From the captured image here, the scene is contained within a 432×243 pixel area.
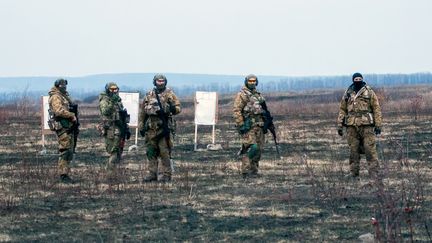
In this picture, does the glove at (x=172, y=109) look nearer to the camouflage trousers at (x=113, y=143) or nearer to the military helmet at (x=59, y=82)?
the camouflage trousers at (x=113, y=143)

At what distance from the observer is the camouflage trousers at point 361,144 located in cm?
1655

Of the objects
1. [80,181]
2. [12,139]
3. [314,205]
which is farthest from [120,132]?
[12,139]

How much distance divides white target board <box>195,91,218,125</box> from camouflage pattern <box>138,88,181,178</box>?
24.1 ft

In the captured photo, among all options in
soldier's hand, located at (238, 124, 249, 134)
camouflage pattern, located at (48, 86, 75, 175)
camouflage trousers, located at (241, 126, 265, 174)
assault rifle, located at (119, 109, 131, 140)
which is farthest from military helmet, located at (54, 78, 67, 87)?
camouflage trousers, located at (241, 126, 265, 174)

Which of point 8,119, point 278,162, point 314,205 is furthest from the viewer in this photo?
point 8,119

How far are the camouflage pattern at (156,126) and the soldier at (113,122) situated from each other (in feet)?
3.81

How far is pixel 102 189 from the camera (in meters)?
16.2

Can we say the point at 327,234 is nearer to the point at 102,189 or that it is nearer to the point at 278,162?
the point at 102,189

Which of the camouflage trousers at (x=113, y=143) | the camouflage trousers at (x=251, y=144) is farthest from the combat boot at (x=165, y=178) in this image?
the camouflage trousers at (x=251, y=144)

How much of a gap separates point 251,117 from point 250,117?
0.02 metres

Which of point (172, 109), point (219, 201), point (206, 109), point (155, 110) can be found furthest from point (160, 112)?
point (206, 109)

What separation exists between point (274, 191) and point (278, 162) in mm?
4822

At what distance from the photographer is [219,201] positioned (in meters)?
14.8

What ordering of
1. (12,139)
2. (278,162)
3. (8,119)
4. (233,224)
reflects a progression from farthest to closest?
(8,119)
(12,139)
(278,162)
(233,224)
